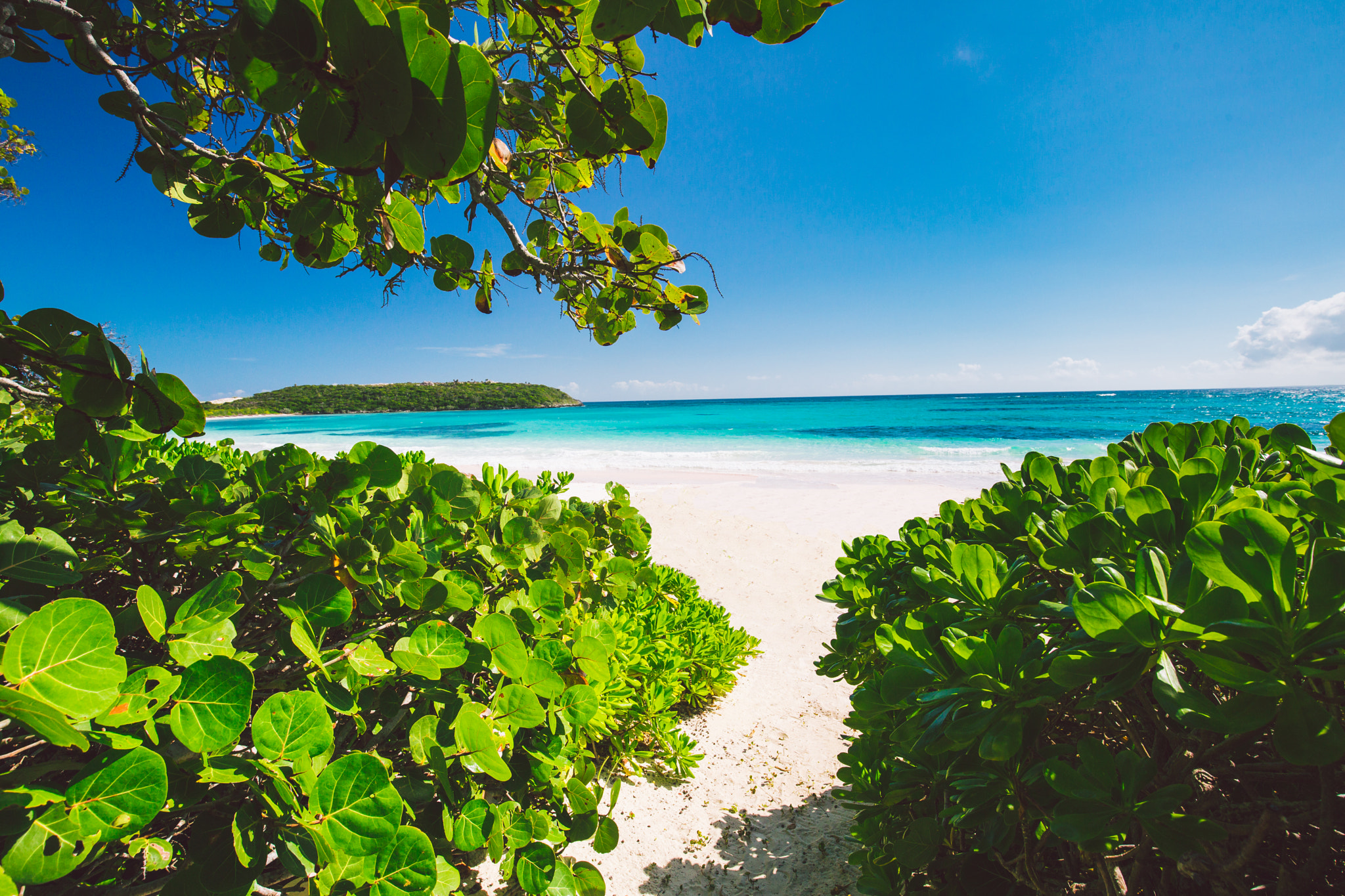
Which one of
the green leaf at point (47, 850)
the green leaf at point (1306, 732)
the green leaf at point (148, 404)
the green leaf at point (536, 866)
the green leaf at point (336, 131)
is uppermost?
the green leaf at point (336, 131)

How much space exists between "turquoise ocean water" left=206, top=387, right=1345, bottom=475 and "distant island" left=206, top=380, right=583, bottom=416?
24.2 ft

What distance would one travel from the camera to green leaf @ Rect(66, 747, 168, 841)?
473 mm

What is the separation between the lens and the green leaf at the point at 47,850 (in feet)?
1.42

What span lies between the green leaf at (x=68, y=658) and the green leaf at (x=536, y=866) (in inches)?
33.5

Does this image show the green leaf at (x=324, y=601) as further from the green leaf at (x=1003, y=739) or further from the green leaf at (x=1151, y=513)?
the green leaf at (x=1151, y=513)

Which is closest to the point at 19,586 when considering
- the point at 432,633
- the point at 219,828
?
the point at 219,828

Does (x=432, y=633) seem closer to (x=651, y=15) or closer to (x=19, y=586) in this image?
(x=19, y=586)

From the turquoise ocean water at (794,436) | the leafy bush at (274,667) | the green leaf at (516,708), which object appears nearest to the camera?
the leafy bush at (274,667)

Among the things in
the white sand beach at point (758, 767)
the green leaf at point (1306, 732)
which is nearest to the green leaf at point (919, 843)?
the green leaf at point (1306, 732)

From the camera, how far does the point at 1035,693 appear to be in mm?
696

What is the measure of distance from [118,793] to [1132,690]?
143cm

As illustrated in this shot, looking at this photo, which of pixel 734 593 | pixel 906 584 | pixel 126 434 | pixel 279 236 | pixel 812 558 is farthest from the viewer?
pixel 812 558

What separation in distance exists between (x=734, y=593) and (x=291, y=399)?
70.7m

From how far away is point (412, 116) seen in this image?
562 millimetres
